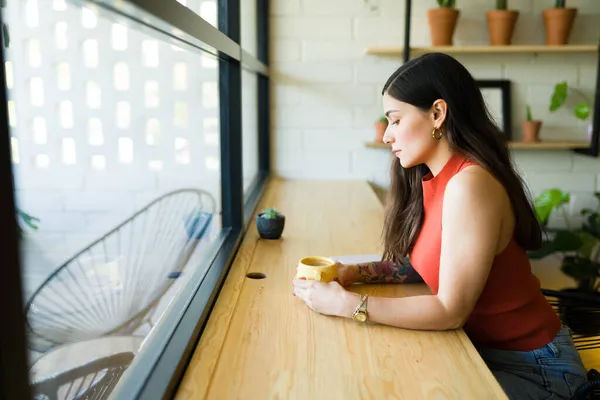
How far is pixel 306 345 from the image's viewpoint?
1157mm

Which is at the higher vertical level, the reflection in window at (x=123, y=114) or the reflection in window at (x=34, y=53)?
the reflection in window at (x=34, y=53)

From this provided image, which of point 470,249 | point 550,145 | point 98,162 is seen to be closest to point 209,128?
point 98,162

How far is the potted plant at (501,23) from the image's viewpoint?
10.4 ft

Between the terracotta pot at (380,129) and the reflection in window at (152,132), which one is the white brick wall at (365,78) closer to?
the terracotta pot at (380,129)

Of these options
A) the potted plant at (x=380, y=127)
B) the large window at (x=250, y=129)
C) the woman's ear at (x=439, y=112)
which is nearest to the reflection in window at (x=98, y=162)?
the large window at (x=250, y=129)

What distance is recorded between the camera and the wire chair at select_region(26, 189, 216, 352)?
1.42 metres

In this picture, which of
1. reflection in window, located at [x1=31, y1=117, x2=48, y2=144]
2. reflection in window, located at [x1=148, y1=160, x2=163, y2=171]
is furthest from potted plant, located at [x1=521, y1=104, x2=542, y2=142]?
reflection in window, located at [x1=31, y1=117, x2=48, y2=144]

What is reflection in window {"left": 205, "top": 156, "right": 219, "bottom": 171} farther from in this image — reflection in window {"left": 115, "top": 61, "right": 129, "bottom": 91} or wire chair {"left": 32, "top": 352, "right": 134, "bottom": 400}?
wire chair {"left": 32, "top": 352, "right": 134, "bottom": 400}

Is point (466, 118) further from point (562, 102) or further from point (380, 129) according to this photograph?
point (562, 102)

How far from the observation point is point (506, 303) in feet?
4.38

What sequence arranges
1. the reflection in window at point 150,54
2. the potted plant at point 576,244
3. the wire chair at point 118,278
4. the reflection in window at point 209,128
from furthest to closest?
the potted plant at point 576,244, the reflection in window at point 209,128, the reflection in window at point 150,54, the wire chair at point 118,278

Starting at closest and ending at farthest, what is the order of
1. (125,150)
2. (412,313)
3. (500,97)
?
1. (412,313)
2. (125,150)
3. (500,97)

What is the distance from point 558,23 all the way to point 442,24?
1.99 ft

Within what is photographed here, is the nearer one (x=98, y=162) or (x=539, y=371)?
(x=539, y=371)
